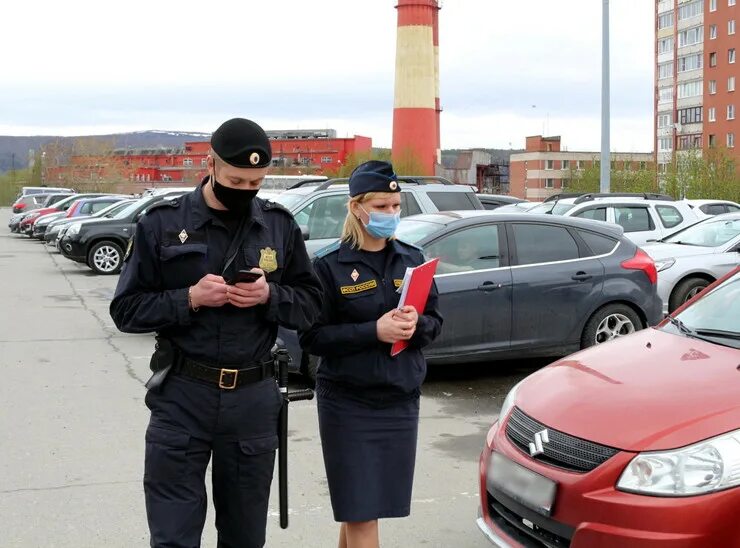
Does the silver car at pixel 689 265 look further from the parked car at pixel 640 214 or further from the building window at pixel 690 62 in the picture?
the building window at pixel 690 62

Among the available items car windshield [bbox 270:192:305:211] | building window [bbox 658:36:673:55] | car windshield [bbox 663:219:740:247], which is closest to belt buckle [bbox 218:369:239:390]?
car windshield [bbox 270:192:305:211]

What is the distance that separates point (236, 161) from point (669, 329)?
9.11 feet

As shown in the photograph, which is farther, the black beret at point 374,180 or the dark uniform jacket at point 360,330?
the black beret at point 374,180

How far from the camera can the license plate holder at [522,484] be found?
148 inches

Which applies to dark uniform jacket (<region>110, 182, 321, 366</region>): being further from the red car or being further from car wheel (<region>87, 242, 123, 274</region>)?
car wheel (<region>87, 242, 123, 274</region>)

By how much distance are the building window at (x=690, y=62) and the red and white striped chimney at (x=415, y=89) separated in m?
51.9

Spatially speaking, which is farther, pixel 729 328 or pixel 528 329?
pixel 528 329

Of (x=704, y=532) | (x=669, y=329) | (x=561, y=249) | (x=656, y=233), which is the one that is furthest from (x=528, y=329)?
(x=656, y=233)

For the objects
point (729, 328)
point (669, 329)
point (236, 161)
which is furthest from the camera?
point (669, 329)

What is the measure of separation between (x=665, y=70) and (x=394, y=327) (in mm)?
104493

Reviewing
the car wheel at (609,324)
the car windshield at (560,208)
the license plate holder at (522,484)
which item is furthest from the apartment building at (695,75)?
the license plate holder at (522,484)

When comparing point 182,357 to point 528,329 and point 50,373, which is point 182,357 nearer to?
point 528,329

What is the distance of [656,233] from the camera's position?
17.0m

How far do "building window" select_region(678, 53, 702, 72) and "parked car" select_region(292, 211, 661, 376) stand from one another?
301ft
